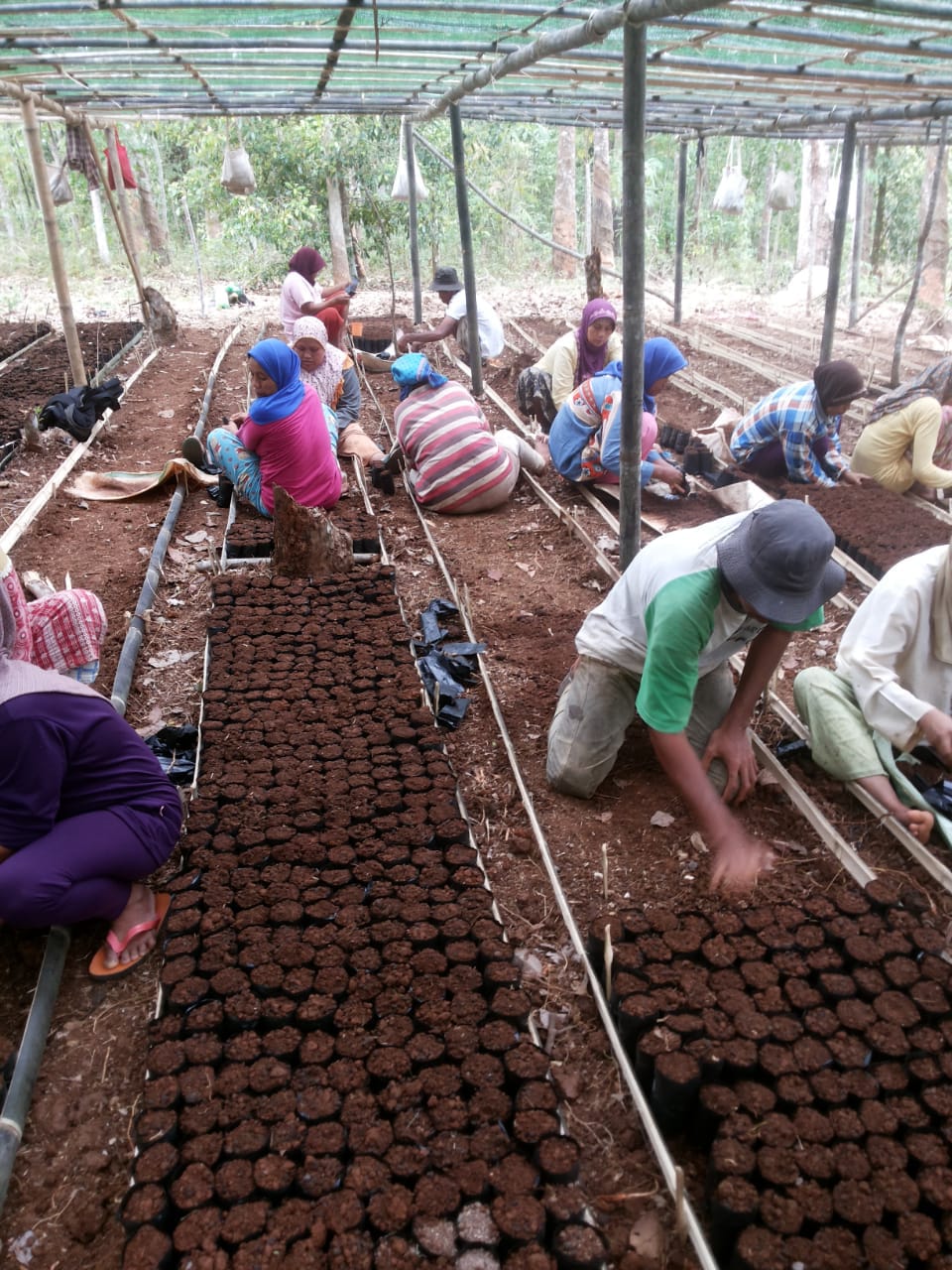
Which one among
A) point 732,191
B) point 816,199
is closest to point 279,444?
point 732,191

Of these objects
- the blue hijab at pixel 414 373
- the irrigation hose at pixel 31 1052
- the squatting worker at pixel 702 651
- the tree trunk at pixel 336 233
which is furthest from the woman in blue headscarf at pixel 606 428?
the tree trunk at pixel 336 233

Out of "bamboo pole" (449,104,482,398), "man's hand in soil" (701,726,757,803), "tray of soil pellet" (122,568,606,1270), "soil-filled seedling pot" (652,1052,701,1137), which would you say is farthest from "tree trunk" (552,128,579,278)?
"soil-filled seedling pot" (652,1052,701,1137)

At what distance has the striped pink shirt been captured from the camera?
5.53 metres

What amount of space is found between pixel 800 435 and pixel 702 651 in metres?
3.35

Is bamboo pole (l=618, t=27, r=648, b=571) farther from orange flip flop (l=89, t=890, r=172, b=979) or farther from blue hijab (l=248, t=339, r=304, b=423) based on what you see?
orange flip flop (l=89, t=890, r=172, b=979)

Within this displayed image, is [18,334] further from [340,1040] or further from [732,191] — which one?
[340,1040]

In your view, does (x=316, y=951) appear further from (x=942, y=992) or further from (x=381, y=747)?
(x=942, y=992)

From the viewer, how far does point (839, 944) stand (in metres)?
2.35

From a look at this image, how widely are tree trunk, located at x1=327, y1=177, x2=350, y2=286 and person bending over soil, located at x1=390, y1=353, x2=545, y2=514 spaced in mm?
9920

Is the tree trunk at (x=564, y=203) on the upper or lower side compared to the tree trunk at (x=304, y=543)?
upper

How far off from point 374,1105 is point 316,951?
0.46 m

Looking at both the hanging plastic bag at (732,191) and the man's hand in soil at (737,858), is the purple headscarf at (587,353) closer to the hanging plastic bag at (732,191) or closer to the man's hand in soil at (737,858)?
the man's hand in soil at (737,858)

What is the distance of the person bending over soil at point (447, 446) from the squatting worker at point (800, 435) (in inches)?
63.1

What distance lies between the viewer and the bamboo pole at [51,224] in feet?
21.9
